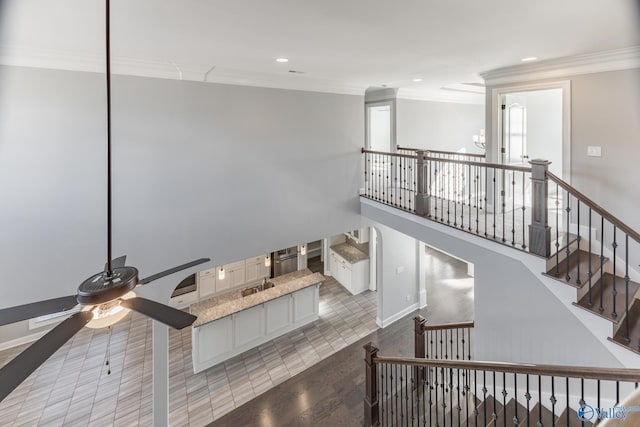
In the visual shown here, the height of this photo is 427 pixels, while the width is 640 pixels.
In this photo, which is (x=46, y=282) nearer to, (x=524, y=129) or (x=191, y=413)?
(x=191, y=413)

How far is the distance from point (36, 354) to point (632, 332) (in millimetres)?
4428

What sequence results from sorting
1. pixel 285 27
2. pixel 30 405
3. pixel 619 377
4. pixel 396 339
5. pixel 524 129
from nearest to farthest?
pixel 619 377, pixel 285 27, pixel 30 405, pixel 524 129, pixel 396 339

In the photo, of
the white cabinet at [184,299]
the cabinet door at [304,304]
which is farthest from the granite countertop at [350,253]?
the white cabinet at [184,299]

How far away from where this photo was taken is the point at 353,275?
819 centimetres

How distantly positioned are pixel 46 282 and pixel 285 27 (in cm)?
386

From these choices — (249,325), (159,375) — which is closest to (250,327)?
(249,325)

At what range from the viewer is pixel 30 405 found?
16.3 feet

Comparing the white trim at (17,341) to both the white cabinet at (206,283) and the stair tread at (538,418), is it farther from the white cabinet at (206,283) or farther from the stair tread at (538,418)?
the stair tread at (538,418)

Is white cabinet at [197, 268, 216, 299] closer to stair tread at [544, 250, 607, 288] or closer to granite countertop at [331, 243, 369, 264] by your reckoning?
granite countertop at [331, 243, 369, 264]

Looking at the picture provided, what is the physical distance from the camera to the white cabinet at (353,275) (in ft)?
26.9

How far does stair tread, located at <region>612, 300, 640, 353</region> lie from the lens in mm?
2730

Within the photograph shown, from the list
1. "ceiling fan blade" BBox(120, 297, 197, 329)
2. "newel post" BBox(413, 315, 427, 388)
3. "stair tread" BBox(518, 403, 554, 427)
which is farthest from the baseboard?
"ceiling fan blade" BBox(120, 297, 197, 329)

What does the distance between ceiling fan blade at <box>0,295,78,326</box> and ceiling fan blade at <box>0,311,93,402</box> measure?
0.48 ft

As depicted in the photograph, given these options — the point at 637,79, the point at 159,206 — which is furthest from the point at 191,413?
the point at 637,79
